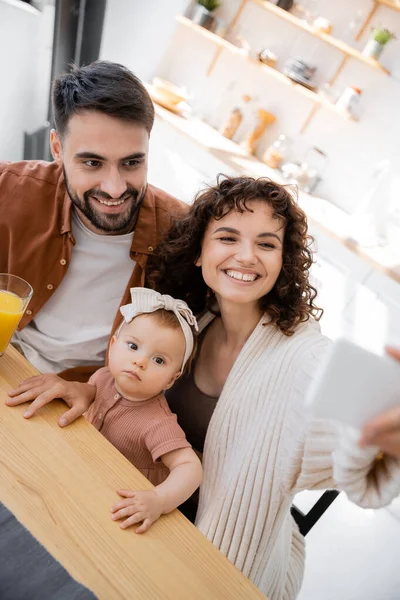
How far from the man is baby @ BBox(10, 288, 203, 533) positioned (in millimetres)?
367

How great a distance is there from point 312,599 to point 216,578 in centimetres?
127

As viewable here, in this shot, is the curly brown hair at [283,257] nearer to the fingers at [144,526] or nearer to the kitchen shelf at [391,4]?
the fingers at [144,526]

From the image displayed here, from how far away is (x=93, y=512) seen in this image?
2.84 feet

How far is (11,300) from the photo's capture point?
123 centimetres

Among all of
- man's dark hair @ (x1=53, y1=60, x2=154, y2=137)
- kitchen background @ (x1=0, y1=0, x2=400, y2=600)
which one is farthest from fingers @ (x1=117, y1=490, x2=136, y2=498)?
kitchen background @ (x1=0, y1=0, x2=400, y2=600)

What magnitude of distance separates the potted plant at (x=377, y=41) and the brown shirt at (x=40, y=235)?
2175 mm

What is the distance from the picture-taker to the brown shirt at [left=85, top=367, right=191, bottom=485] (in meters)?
1.15

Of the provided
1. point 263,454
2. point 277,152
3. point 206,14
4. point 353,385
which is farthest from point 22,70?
point 353,385

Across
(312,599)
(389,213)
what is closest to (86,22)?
(389,213)

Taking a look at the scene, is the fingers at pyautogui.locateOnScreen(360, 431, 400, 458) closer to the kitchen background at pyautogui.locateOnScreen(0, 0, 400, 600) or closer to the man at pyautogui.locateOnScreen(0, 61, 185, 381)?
the man at pyautogui.locateOnScreen(0, 61, 185, 381)

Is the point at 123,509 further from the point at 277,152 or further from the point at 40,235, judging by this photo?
the point at 277,152

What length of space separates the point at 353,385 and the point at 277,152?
118 inches

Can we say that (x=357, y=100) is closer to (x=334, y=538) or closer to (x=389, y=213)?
(x=389, y=213)

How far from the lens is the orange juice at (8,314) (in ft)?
3.75
